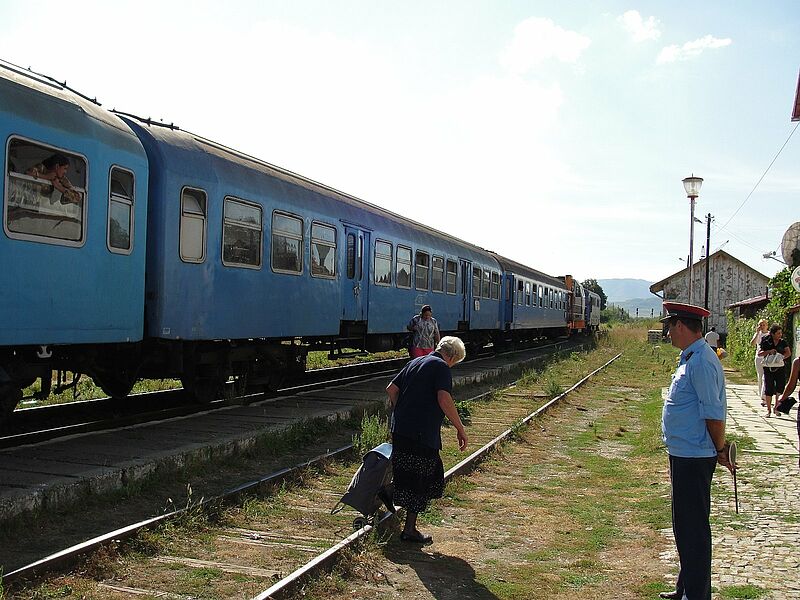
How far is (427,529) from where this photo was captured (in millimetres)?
6711

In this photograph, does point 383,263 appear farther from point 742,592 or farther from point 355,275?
point 742,592

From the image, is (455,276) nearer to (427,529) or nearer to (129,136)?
(129,136)

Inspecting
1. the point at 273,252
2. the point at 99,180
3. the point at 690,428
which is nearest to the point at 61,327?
the point at 99,180

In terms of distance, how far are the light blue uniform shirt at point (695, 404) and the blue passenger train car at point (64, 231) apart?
563 centimetres

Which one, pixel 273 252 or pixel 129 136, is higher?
pixel 129 136

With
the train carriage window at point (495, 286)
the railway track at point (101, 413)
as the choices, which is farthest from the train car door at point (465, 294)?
the railway track at point (101, 413)

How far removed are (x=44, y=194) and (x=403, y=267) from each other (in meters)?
11.0

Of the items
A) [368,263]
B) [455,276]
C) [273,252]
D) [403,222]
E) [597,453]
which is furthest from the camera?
[455,276]

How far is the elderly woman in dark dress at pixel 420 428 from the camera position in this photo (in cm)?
612

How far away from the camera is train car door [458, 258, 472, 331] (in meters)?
23.1

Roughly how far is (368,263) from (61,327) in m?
8.55

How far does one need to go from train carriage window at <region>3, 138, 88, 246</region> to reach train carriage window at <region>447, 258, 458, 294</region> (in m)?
14.3

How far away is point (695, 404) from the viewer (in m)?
4.71

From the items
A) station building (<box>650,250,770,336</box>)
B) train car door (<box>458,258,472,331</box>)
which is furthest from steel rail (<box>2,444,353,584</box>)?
station building (<box>650,250,770,336</box>)
